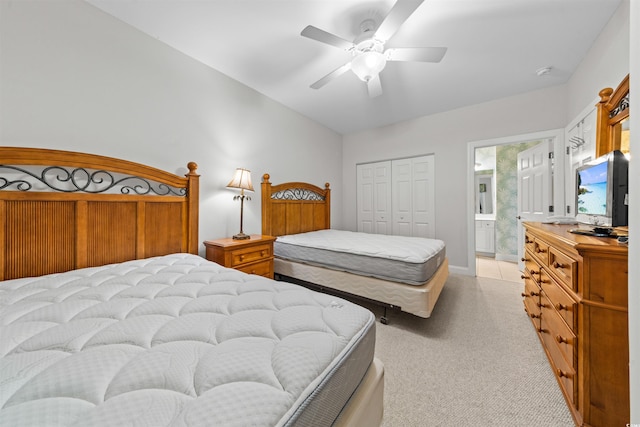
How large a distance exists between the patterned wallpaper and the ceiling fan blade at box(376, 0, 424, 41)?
14.1 feet

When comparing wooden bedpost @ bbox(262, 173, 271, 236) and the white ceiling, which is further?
wooden bedpost @ bbox(262, 173, 271, 236)

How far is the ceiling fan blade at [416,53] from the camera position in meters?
1.79

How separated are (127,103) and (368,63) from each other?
2.04 metres

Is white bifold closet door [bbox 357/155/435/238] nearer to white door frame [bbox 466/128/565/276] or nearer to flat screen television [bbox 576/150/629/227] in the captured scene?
white door frame [bbox 466/128/565/276]

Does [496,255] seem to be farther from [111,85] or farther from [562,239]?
[111,85]

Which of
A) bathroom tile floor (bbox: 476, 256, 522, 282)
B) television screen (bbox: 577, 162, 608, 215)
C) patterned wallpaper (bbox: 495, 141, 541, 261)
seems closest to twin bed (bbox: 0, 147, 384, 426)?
television screen (bbox: 577, 162, 608, 215)

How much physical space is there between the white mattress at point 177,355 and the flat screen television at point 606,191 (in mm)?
1498

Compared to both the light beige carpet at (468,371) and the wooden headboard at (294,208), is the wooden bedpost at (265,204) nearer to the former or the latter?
the wooden headboard at (294,208)

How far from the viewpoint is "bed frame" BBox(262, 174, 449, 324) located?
1995 millimetres

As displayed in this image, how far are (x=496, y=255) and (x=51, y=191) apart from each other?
6.29m

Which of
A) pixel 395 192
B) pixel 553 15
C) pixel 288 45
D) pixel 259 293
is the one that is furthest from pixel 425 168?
pixel 259 293

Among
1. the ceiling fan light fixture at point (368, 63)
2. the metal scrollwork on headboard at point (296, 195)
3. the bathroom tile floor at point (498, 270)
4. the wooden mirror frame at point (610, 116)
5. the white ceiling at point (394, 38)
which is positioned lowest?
the bathroom tile floor at point (498, 270)

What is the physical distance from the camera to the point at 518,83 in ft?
9.36

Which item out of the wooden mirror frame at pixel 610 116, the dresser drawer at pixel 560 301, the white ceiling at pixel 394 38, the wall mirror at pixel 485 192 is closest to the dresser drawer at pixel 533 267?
the dresser drawer at pixel 560 301
